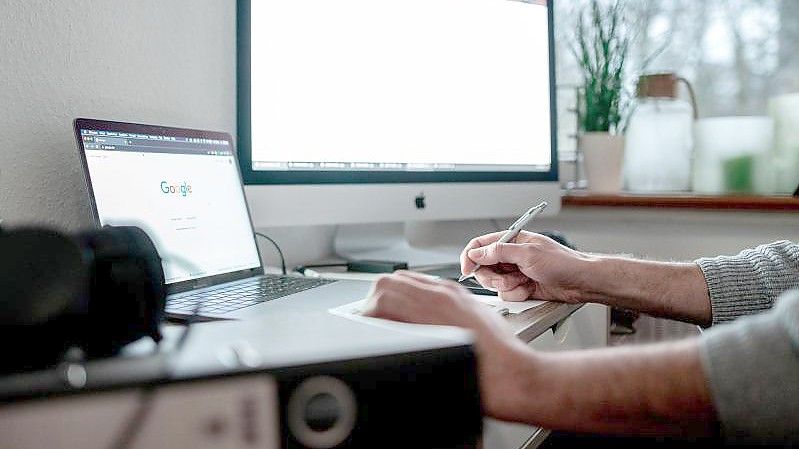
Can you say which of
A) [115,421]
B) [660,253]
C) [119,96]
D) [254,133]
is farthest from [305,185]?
[660,253]

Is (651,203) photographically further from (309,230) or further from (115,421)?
(115,421)

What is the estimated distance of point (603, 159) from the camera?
166cm

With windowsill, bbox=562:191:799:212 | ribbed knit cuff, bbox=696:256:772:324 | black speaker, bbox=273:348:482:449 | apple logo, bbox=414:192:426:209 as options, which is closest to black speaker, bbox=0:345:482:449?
black speaker, bbox=273:348:482:449

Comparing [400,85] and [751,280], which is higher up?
[400,85]

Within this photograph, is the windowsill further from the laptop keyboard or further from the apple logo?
the laptop keyboard

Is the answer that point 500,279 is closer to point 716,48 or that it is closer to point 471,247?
point 471,247

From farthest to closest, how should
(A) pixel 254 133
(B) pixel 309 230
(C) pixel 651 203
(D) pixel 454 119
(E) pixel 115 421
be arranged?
(C) pixel 651 203 → (B) pixel 309 230 → (D) pixel 454 119 → (A) pixel 254 133 → (E) pixel 115 421

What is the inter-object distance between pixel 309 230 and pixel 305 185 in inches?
11.3

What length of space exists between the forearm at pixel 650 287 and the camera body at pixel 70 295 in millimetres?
634

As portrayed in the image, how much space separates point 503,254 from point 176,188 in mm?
420

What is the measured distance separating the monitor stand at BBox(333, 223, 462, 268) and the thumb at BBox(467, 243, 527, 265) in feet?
1.13

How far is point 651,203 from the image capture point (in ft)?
5.14

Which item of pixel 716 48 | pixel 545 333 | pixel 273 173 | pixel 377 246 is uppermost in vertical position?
pixel 716 48

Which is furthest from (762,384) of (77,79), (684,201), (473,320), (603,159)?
(603,159)
